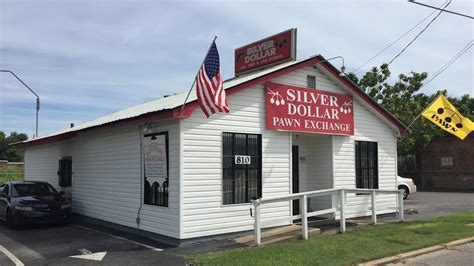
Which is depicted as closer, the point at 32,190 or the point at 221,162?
the point at 221,162

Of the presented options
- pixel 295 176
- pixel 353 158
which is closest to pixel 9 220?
pixel 295 176

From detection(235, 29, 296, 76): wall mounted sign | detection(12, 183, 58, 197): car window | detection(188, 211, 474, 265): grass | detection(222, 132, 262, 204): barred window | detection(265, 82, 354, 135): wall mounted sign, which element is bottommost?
detection(188, 211, 474, 265): grass

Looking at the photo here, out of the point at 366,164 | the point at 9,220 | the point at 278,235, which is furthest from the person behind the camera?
the point at 366,164

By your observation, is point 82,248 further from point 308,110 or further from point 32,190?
point 308,110

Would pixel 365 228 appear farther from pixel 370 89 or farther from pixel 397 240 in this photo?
pixel 370 89

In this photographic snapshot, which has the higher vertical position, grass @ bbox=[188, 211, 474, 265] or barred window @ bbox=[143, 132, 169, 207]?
barred window @ bbox=[143, 132, 169, 207]

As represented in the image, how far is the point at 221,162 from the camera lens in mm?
11023

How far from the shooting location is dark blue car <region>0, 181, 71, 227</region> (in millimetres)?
13281

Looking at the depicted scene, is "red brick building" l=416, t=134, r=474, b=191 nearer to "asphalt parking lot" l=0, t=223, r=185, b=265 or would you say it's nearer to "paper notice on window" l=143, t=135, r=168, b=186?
"paper notice on window" l=143, t=135, r=168, b=186

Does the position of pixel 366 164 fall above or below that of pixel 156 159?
below

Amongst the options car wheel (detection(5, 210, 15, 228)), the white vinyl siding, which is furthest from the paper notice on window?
the white vinyl siding

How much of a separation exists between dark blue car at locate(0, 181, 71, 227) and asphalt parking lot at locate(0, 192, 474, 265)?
421 mm

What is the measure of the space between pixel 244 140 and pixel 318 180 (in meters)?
3.77

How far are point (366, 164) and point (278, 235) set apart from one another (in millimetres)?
5716
